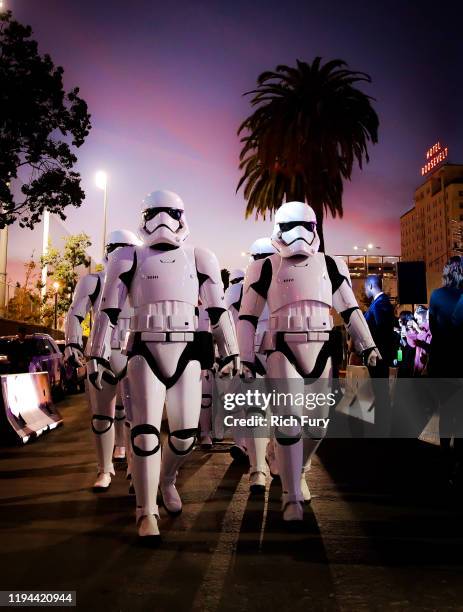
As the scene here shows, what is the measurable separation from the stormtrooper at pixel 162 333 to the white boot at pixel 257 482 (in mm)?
1119

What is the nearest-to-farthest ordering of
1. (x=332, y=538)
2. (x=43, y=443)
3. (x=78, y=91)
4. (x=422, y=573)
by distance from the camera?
(x=422, y=573), (x=332, y=538), (x=43, y=443), (x=78, y=91)

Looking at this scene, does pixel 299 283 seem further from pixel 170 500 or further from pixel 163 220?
pixel 170 500

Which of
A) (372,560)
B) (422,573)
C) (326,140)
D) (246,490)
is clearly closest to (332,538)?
(372,560)

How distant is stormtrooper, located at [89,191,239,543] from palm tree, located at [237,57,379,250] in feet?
54.4

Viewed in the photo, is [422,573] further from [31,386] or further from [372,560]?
[31,386]

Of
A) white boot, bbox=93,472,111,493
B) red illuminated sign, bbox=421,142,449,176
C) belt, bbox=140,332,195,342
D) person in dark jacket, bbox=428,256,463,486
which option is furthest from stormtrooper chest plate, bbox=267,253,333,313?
red illuminated sign, bbox=421,142,449,176

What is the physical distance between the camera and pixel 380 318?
878 cm

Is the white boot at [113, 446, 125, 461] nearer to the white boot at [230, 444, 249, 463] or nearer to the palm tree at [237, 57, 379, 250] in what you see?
the white boot at [230, 444, 249, 463]

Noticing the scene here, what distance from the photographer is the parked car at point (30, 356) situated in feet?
44.3

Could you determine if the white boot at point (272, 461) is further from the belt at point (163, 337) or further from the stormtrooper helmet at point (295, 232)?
the belt at point (163, 337)

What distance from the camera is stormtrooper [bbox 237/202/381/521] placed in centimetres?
509

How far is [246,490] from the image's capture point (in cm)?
618

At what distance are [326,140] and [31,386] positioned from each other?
565 inches

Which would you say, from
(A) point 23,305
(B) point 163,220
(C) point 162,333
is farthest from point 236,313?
(A) point 23,305
